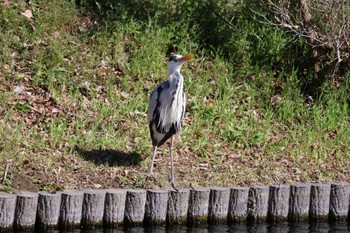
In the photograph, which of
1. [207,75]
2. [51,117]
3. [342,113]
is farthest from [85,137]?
[342,113]

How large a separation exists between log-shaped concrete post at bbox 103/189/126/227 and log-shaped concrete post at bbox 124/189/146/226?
5 cm

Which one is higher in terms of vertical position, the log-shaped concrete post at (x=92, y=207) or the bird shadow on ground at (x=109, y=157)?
the bird shadow on ground at (x=109, y=157)

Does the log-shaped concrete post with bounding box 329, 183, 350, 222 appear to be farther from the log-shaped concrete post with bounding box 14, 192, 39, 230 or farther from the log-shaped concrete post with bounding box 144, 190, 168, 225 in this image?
the log-shaped concrete post with bounding box 14, 192, 39, 230

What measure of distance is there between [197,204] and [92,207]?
1.07m

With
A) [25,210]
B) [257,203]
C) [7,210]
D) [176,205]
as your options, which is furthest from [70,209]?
[257,203]

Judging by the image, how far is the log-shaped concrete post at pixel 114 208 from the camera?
6.96 meters

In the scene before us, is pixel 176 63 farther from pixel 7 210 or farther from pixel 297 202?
pixel 7 210

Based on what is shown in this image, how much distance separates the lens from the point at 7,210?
21.4 ft

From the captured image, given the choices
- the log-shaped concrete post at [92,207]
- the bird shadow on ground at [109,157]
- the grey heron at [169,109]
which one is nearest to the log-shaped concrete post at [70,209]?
the log-shaped concrete post at [92,207]

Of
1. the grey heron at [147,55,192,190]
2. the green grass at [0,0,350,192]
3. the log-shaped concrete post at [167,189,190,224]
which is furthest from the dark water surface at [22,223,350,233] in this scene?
the grey heron at [147,55,192,190]

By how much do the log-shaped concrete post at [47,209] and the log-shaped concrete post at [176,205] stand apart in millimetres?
1120

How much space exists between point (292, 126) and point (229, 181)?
6.68 ft

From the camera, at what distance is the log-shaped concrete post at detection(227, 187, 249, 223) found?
7516mm

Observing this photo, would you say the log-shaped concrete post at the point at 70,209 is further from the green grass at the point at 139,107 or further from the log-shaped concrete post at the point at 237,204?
the log-shaped concrete post at the point at 237,204
